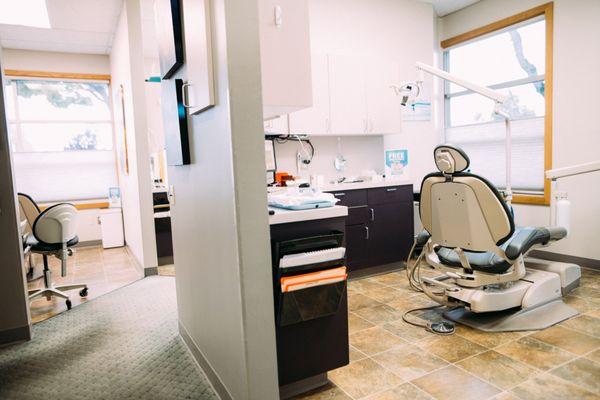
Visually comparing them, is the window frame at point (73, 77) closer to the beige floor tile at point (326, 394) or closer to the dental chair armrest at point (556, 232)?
the beige floor tile at point (326, 394)

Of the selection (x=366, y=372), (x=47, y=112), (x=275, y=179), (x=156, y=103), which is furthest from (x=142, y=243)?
(x=47, y=112)

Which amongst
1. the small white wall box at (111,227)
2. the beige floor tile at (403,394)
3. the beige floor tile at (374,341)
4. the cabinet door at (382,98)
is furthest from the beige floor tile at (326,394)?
Answer: the small white wall box at (111,227)

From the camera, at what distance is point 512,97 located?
4.62 m

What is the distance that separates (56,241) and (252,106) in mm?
2665

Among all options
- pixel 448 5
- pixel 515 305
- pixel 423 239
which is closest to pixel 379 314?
pixel 423 239

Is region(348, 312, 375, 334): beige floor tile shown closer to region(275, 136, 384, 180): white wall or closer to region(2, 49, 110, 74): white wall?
region(275, 136, 384, 180): white wall

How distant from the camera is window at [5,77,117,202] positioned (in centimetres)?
597

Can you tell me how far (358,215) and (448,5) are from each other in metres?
2.95

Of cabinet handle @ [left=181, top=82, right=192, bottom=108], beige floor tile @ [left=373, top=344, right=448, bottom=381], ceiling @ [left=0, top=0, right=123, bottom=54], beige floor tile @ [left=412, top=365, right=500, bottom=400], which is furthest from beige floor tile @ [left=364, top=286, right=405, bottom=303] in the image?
ceiling @ [left=0, top=0, right=123, bottom=54]

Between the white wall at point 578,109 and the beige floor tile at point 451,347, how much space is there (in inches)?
90.4

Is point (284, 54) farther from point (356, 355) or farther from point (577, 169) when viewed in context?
point (577, 169)

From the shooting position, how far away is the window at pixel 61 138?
5969 millimetres

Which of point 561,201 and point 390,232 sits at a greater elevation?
point 561,201

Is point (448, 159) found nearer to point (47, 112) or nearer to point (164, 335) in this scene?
point (164, 335)
